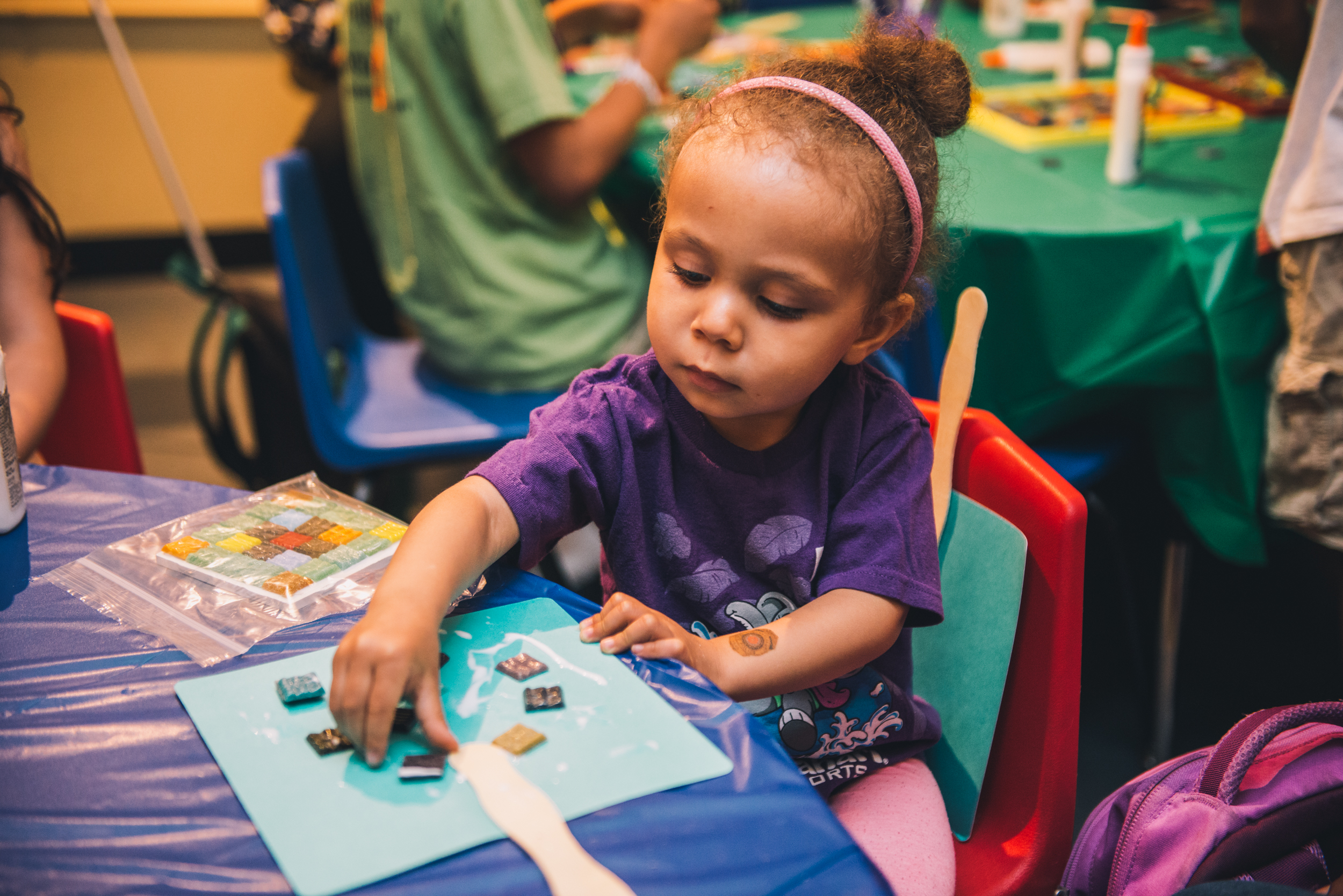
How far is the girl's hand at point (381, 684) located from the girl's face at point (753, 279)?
1.08ft

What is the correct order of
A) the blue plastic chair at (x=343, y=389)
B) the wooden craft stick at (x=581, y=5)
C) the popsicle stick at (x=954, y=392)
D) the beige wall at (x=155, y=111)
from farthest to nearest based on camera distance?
the beige wall at (x=155, y=111) → the wooden craft stick at (x=581, y=5) → the blue plastic chair at (x=343, y=389) → the popsicle stick at (x=954, y=392)

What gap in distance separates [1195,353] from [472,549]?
1.10 metres

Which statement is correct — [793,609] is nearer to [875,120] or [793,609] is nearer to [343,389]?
[875,120]

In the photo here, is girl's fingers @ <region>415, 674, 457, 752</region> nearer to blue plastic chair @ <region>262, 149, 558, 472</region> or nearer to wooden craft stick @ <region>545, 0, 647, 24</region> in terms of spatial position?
blue plastic chair @ <region>262, 149, 558, 472</region>

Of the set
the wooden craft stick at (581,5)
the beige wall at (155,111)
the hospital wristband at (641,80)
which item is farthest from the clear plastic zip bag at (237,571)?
the beige wall at (155,111)

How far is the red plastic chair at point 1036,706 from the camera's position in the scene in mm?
883

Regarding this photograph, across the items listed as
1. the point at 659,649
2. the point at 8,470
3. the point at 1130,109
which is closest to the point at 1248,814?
the point at 659,649

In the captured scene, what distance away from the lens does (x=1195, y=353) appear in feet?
4.55

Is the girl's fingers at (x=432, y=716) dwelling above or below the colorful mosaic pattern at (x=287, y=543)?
above

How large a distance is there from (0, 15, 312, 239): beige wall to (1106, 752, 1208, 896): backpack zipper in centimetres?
407

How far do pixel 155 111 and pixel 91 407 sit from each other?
3244mm

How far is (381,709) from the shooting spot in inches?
23.7

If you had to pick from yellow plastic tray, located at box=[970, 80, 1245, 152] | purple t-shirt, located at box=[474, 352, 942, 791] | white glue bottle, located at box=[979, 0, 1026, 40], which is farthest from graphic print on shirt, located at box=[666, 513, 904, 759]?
white glue bottle, located at box=[979, 0, 1026, 40]

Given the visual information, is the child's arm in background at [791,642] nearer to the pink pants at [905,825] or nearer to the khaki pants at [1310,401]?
the pink pants at [905,825]
